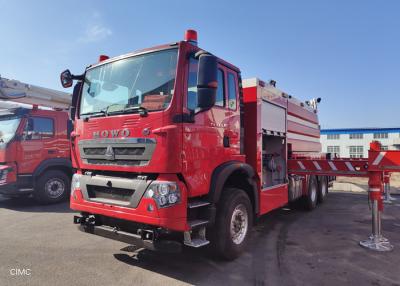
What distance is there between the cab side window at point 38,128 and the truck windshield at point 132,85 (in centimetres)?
453

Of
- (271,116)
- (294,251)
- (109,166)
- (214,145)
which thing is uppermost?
(271,116)

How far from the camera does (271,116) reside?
573cm

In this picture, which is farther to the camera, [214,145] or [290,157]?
[290,157]

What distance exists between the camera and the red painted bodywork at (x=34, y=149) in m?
7.81

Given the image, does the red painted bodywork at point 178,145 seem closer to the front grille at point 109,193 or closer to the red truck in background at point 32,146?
the front grille at point 109,193

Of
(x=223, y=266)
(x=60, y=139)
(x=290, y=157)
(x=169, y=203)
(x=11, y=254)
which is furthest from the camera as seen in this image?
(x=60, y=139)

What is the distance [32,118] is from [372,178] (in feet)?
26.9

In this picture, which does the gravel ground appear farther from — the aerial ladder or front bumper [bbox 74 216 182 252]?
the aerial ladder

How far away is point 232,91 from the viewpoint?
452 centimetres

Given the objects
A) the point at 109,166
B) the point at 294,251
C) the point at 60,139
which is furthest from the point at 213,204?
the point at 60,139

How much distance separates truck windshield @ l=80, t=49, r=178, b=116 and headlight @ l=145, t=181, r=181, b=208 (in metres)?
0.89

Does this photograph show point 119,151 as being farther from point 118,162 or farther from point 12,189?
point 12,189

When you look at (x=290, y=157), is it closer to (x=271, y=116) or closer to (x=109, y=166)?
(x=271, y=116)

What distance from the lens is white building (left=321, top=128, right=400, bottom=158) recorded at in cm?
4950
